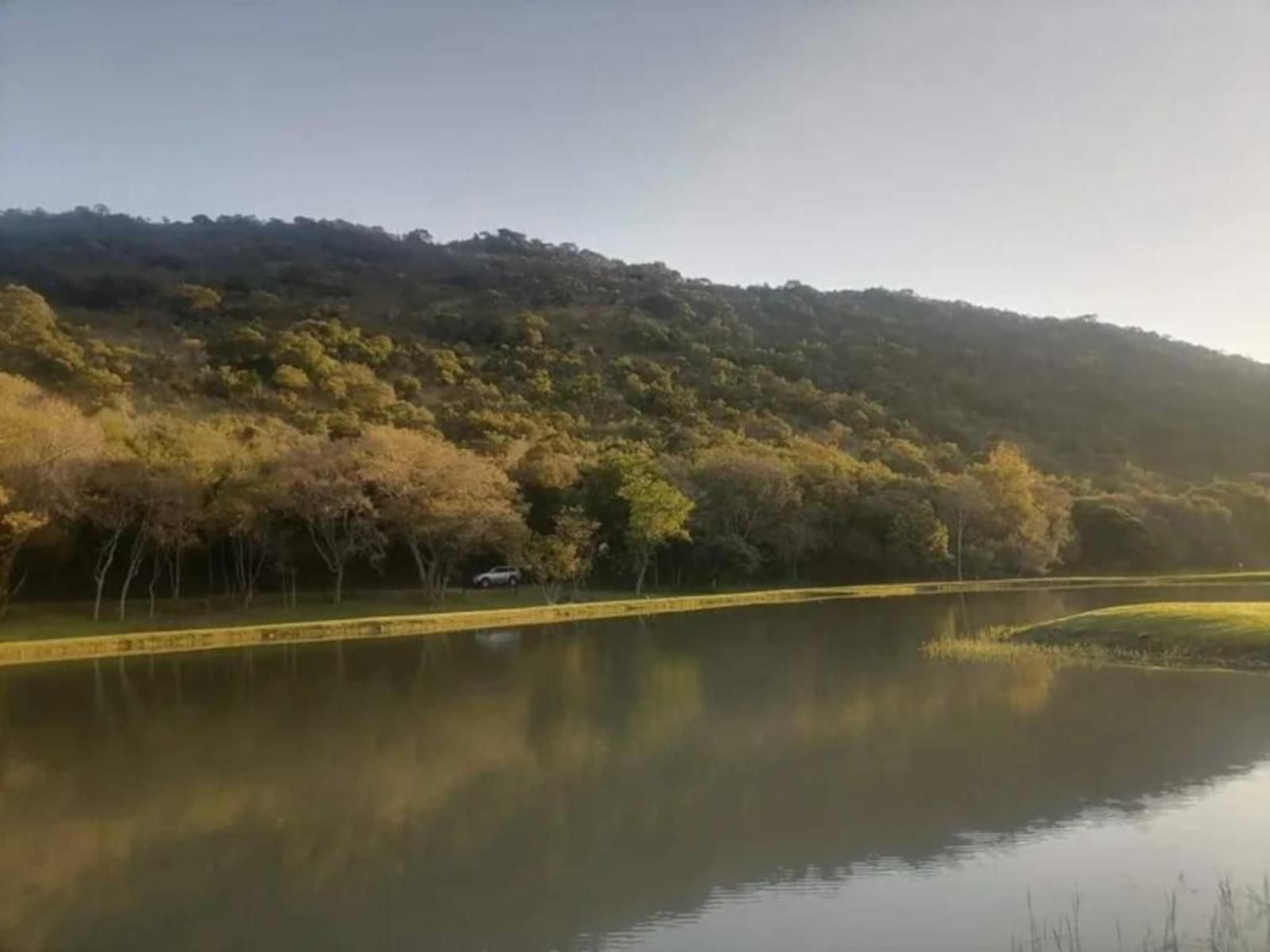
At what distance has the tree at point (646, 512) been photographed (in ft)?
144

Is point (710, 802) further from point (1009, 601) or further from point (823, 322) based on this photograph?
point (823, 322)

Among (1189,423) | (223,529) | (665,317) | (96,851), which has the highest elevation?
(665,317)

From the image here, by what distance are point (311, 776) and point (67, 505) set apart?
19.7m

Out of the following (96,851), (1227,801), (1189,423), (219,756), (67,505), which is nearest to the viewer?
(96,851)

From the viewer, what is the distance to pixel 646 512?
43.9 m

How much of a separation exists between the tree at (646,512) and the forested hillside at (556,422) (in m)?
0.16

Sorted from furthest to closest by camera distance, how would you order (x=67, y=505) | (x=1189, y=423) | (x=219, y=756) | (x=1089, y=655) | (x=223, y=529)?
(x=1189, y=423)
(x=223, y=529)
(x=67, y=505)
(x=1089, y=655)
(x=219, y=756)

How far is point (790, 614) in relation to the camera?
38500 millimetres

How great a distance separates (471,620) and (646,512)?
404 inches

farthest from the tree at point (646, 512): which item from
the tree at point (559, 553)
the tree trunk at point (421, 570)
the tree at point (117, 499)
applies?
the tree at point (117, 499)

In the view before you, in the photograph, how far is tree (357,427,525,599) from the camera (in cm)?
3784

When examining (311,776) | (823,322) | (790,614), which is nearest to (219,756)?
(311,776)

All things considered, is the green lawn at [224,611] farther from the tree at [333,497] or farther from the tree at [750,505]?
the tree at [750,505]

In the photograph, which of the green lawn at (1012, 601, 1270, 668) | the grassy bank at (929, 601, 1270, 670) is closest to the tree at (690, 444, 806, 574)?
the grassy bank at (929, 601, 1270, 670)
